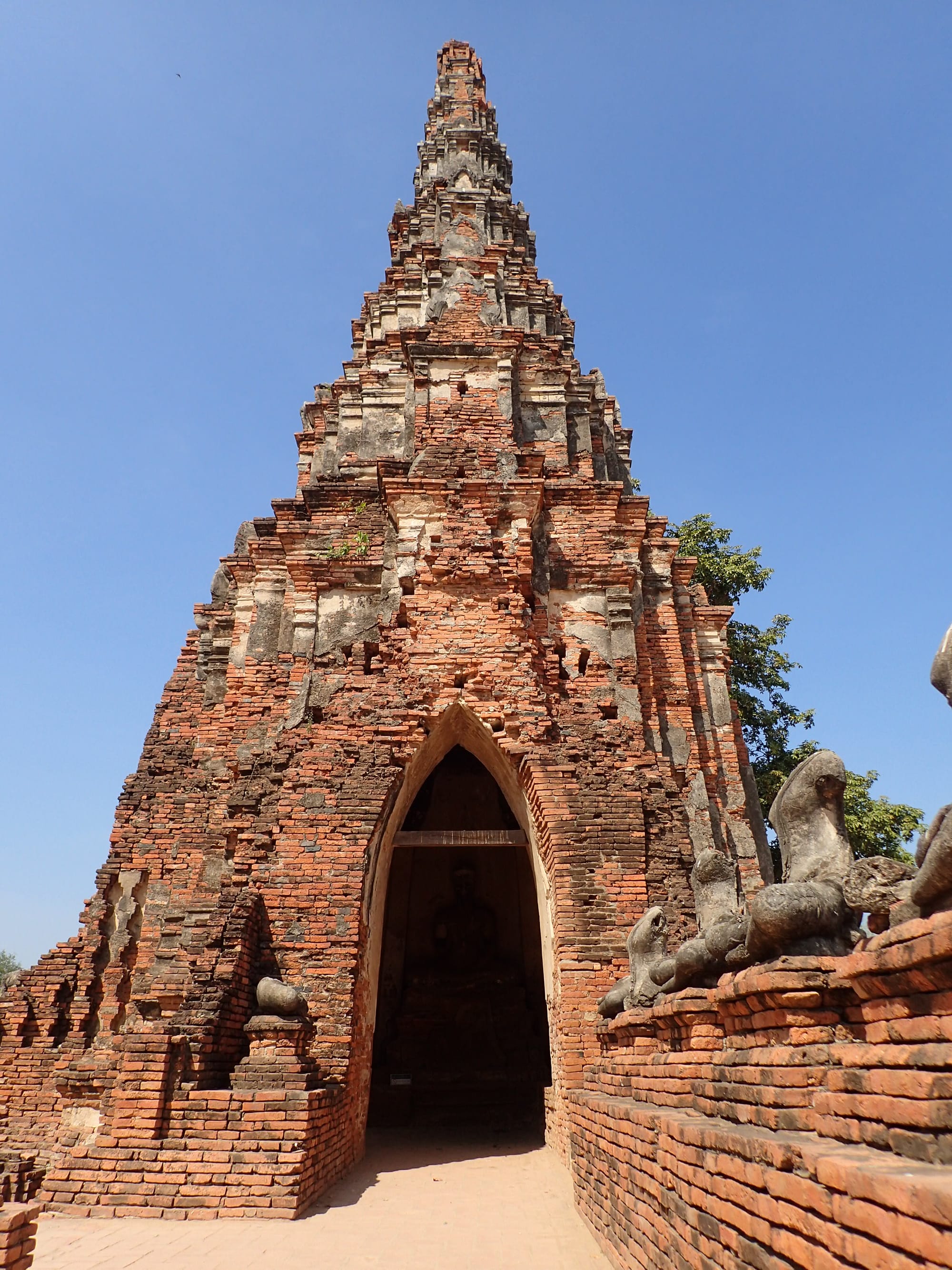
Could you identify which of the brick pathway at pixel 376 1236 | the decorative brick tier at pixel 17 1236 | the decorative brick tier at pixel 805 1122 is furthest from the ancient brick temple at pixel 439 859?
the decorative brick tier at pixel 17 1236

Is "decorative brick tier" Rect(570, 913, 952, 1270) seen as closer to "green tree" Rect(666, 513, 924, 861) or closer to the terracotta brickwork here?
the terracotta brickwork

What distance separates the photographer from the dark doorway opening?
13164 millimetres

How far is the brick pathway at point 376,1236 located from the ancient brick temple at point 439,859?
28cm

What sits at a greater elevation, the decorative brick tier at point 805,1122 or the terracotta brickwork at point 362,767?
the terracotta brickwork at point 362,767

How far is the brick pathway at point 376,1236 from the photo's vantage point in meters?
5.57

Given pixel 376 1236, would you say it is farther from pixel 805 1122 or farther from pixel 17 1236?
pixel 805 1122

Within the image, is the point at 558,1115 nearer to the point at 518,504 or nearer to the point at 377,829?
the point at 377,829

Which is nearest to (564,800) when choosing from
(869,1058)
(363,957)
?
(363,957)

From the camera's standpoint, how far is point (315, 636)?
11.4 m

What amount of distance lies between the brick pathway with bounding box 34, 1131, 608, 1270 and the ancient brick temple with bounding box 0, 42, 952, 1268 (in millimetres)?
279

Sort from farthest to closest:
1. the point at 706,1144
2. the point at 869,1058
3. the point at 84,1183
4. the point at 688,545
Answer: the point at 688,545, the point at 84,1183, the point at 706,1144, the point at 869,1058

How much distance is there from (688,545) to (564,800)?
13.3m

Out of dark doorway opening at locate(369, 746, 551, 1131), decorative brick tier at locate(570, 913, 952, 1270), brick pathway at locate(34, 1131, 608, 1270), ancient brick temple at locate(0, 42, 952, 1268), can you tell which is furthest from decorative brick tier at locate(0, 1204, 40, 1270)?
dark doorway opening at locate(369, 746, 551, 1131)

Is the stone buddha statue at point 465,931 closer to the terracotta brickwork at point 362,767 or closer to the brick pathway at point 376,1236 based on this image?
the terracotta brickwork at point 362,767
